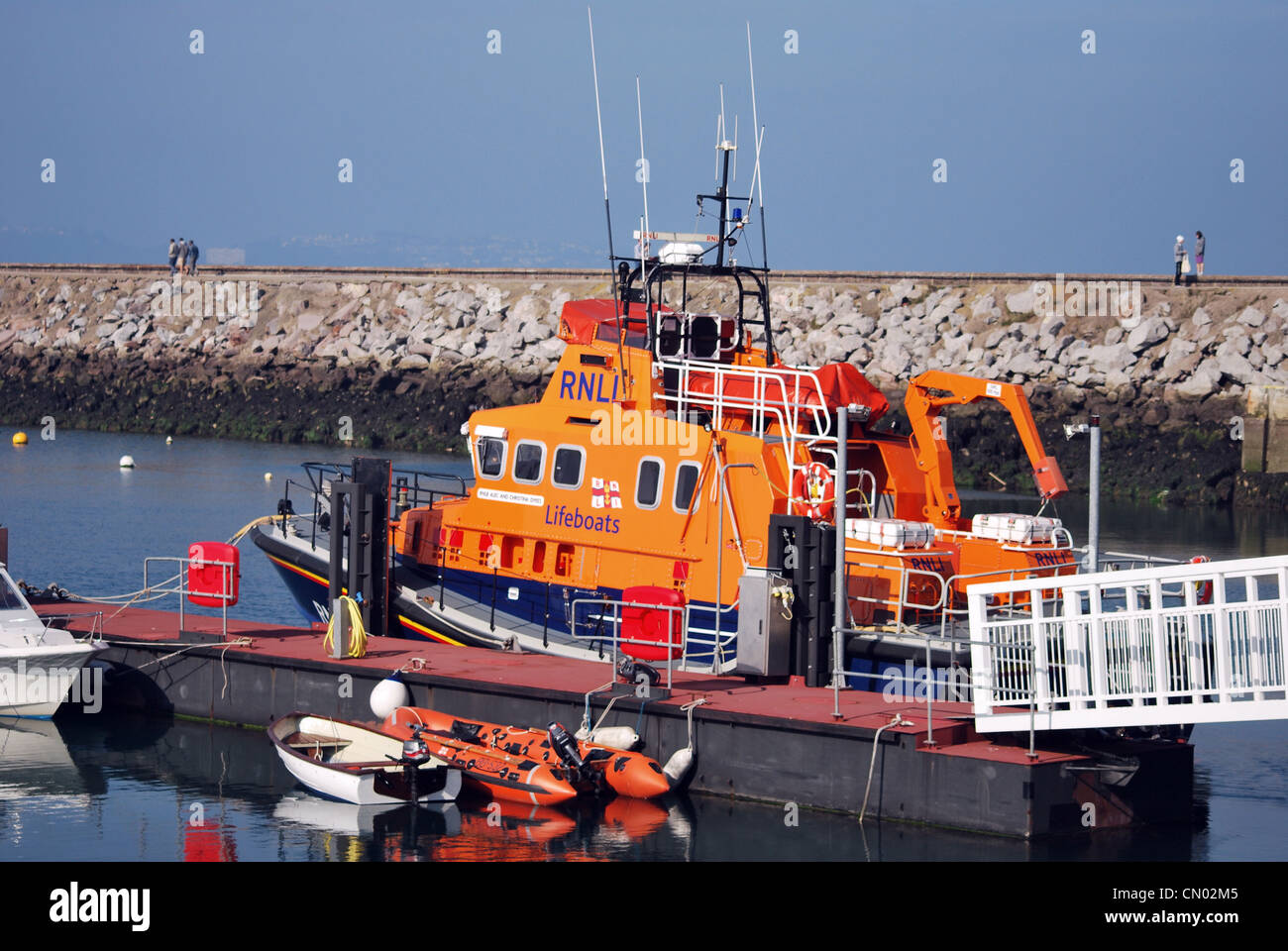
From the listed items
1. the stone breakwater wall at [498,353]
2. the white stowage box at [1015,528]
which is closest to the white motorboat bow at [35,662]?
the white stowage box at [1015,528]

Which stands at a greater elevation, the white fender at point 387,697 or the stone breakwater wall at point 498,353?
the stone breakwater wall at point 498,353

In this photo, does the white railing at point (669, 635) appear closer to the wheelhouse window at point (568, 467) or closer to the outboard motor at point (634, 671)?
the outboard motor at point (634, 671)

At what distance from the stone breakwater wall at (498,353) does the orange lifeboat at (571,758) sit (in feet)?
88.8

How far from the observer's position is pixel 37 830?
13.9 meters

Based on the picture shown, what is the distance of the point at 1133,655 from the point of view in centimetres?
1245

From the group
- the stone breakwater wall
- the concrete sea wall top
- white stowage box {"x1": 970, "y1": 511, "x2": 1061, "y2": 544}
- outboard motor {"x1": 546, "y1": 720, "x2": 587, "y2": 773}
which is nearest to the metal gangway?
white stowage box {"x1": 970, "y1": 511, "x2": 1061, "y2": 544}

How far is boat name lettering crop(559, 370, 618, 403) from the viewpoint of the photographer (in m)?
17.5

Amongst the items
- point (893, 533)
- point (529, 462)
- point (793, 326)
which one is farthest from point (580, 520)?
point (793, 326)

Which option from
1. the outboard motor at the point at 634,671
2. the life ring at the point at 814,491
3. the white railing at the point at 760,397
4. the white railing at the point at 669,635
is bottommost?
the outboard motor at the point at 634,671

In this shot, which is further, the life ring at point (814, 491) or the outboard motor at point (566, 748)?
the life ring at point (814, 491)

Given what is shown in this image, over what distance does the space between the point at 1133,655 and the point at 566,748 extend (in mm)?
4598

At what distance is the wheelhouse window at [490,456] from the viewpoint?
18.0 meters

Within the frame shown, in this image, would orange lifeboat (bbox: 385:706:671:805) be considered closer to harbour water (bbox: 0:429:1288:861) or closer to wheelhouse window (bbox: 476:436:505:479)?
harbour water (bbox: 0:429:1288:861)

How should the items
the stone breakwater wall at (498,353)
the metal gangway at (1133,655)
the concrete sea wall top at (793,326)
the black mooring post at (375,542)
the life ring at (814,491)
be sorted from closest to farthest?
the metal gangway at (1133,655), the life ring at (814,491), the black mooring post at (375,542), the stone breakwater wall at (498,353), the concrete sea wall top at (793,326)
